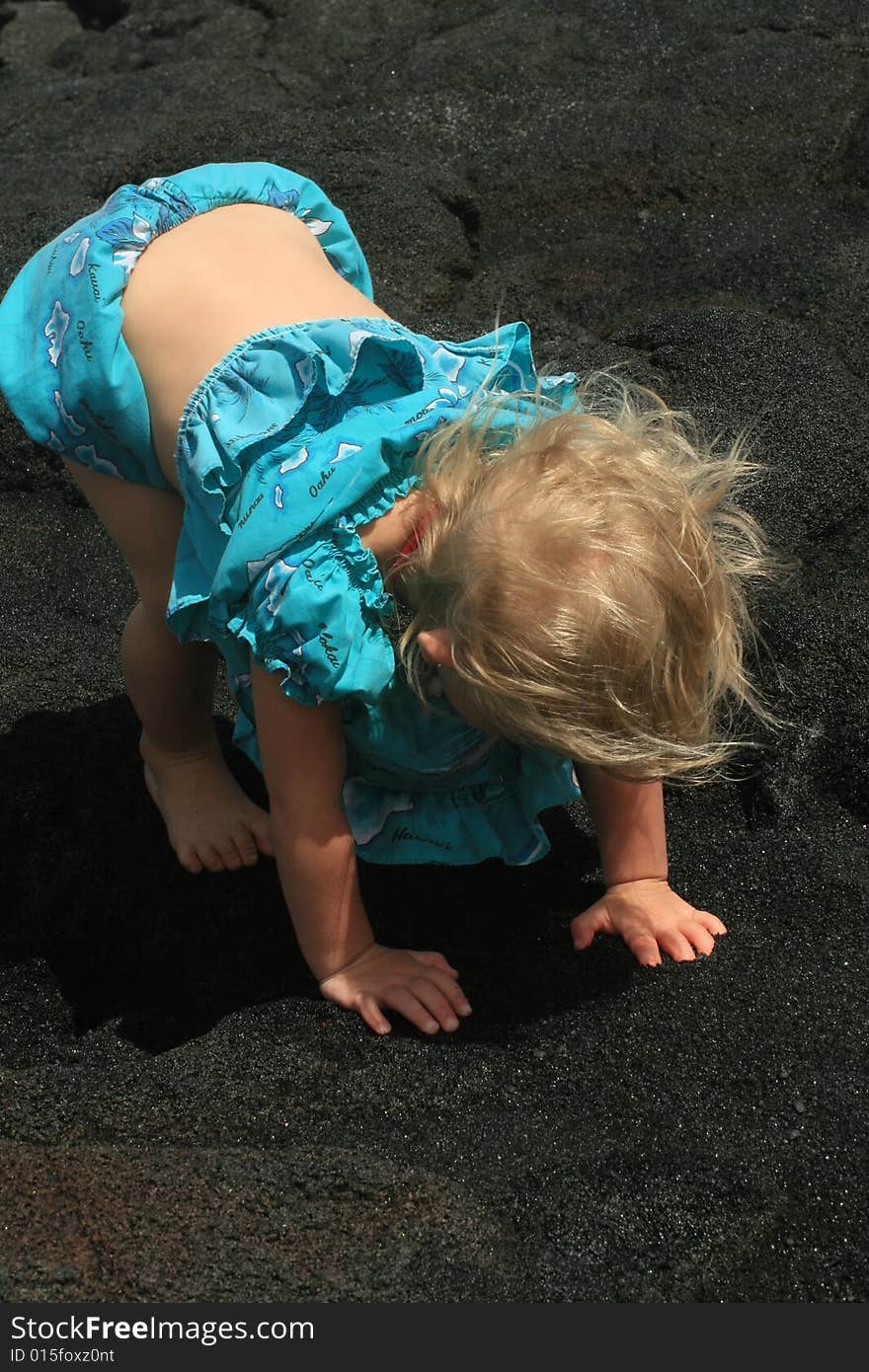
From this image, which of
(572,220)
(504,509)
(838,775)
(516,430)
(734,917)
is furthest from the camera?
(572,220)

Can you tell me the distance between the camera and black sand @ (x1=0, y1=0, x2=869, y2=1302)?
1.36 metres

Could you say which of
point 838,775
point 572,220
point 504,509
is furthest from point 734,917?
point 572,220

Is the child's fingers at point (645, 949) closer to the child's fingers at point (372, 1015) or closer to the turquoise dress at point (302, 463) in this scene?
the turquoise dress at point (302, 463)

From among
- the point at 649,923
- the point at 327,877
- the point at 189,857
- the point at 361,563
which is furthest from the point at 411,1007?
the point at 361,563

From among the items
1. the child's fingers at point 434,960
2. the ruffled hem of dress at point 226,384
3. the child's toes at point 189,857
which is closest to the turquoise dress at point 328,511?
the ruffled hem of dress at point 226,384

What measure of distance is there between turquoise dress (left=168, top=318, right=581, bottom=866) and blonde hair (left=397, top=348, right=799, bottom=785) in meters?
0.06

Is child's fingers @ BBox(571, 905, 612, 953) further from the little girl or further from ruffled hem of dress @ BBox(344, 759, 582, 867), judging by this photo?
ruffled hem of dress @ BBox(344, 759, 582, 867)

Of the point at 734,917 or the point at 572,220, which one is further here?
the point at 572,220

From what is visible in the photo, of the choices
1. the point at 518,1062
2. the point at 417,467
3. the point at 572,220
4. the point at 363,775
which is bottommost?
the point at 518,1062

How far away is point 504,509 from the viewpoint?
130 cm

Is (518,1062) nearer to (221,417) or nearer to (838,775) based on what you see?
(838,775)

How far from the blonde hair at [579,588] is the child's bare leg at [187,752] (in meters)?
0.44

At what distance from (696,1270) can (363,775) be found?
63 centimetres

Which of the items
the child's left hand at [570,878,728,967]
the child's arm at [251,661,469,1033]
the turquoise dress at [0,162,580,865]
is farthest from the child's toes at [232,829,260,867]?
the child's left hand at [570,878,728,967]
